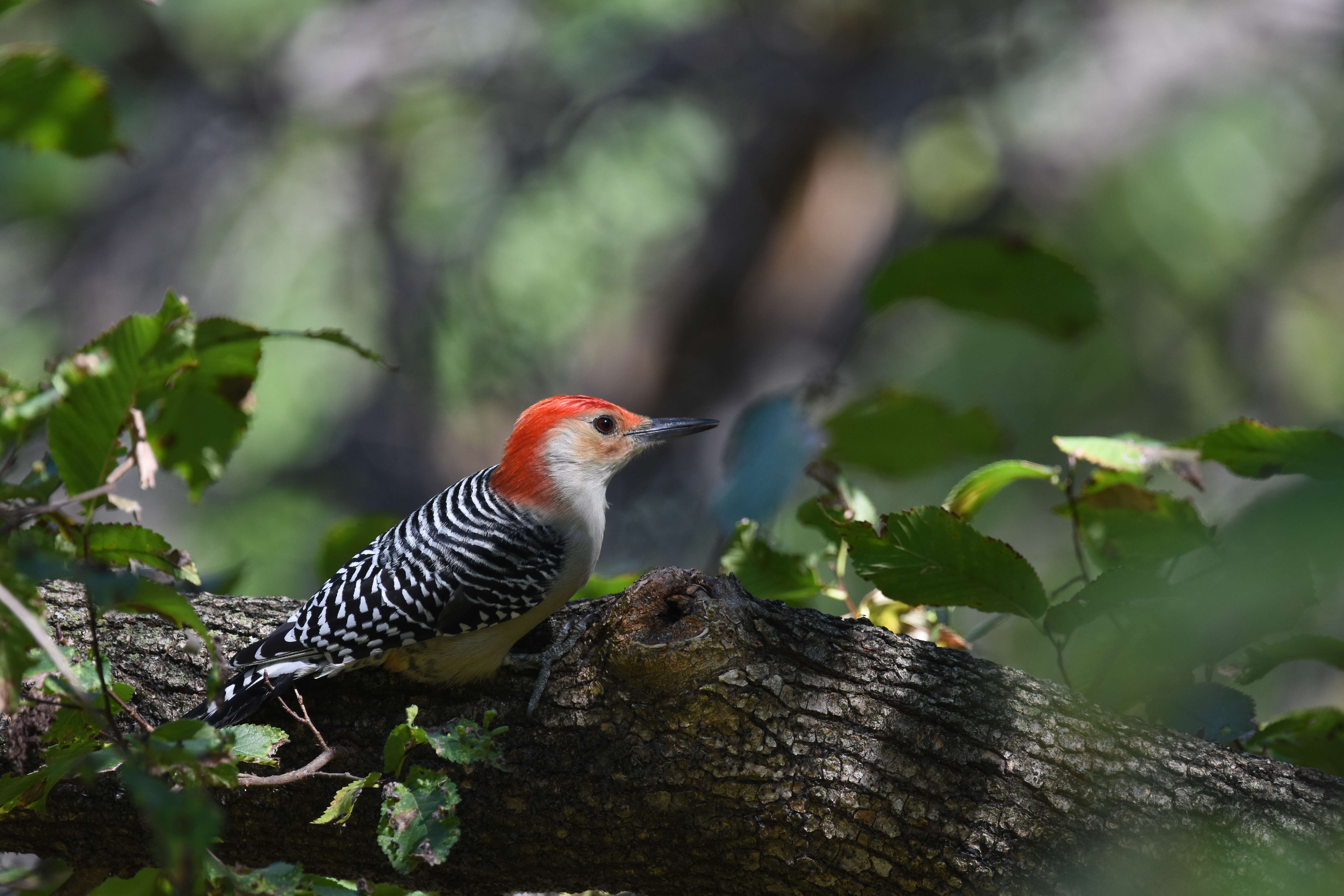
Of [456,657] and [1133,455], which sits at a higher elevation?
[1133,455]

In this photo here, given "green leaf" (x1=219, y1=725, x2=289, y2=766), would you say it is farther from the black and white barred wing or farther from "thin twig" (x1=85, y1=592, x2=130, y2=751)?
the black and white barred wing

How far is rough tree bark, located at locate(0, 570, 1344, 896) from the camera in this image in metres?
1.97

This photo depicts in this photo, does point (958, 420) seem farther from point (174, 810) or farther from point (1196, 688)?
point (174, 810)

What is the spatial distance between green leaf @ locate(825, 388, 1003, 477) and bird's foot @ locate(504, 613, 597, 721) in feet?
3.32

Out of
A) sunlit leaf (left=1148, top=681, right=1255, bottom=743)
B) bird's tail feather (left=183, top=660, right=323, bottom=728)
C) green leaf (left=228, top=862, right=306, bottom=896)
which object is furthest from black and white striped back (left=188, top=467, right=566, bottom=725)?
sunlit leaf (left=1148, top=681, right=1255, bottom=743)

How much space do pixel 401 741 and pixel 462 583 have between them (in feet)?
2.41

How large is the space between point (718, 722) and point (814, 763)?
0.69ft

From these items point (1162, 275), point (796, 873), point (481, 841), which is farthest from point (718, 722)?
point (1162, 275)

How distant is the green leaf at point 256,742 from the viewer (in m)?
1.76

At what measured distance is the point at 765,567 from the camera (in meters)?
2.75

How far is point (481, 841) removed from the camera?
7.16ft

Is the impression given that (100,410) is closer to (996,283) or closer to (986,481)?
(986,481)

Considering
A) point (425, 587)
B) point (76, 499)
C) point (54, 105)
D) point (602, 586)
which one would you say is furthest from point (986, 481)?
point (54, 105)

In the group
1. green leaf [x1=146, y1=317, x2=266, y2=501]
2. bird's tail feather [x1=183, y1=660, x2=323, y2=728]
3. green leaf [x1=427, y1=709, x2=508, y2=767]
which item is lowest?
bird's tail feather [x1=183, y1=660, x2=323, y2=728]
